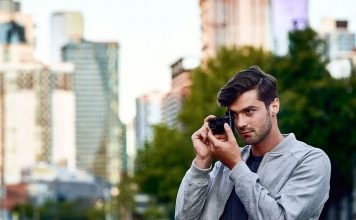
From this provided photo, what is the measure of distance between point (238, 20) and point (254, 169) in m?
167

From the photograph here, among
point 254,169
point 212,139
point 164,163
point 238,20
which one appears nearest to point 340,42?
point 238,20

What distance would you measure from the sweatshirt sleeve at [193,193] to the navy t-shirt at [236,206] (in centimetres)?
9

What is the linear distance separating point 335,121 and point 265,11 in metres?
134

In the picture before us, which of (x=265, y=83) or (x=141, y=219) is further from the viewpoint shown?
(x=141, y=219)

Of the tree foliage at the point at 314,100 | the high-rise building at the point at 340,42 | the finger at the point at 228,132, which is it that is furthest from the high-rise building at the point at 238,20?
the finger at the point at 228,132

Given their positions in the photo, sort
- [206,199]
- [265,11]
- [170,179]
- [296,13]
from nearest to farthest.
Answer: [206,199]
[170,179]
[296,13]
[265,11]

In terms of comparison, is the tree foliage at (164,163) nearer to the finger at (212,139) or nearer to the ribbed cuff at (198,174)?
the ribbed cuff at (198,174)

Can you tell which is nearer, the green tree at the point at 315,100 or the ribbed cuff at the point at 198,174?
the ribbed cuff at the point at 198,174

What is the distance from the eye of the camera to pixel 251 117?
4.05m

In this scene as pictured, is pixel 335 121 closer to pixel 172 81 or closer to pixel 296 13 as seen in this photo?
pixel 296 13

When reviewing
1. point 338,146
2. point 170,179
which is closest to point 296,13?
point 170,179

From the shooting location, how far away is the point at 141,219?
144 metres

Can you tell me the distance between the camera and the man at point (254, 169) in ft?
13.0

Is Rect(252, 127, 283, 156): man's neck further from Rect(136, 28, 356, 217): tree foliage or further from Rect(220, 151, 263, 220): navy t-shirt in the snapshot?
Rect(136, 28, 356, 217): tree foliage
